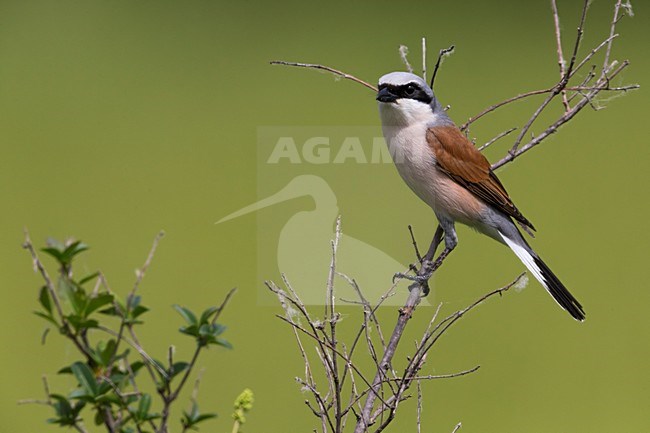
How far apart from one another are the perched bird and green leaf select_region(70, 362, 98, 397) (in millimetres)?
721

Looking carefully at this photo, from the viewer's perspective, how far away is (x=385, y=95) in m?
1.17

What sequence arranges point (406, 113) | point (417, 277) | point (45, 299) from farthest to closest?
point (406, 113) < point (417, 277) < point (45, 299)

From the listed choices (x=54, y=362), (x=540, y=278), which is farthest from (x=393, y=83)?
(x=54, y=362)

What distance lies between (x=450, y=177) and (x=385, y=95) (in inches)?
9.8

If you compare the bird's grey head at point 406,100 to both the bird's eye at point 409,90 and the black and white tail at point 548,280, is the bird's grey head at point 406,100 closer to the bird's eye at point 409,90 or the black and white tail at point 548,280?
the bird's eye at point 409,90

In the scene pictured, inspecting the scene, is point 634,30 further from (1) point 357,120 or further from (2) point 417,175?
(2) point 417,175

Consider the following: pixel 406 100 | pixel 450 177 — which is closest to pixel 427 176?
pixel 450 177

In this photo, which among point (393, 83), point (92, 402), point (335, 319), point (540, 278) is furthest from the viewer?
point (540, 278)

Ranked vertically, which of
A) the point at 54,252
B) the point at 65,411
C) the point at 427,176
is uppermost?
the point at 427,176

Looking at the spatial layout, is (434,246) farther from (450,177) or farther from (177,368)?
(177,368)

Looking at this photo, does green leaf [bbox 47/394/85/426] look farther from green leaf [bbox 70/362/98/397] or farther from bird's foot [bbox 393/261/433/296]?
bird's foot [bbox 393/261/433/296]

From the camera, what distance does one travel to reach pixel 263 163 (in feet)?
6.36

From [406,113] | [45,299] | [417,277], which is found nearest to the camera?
[45,299]

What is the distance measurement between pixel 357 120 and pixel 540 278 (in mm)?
848
